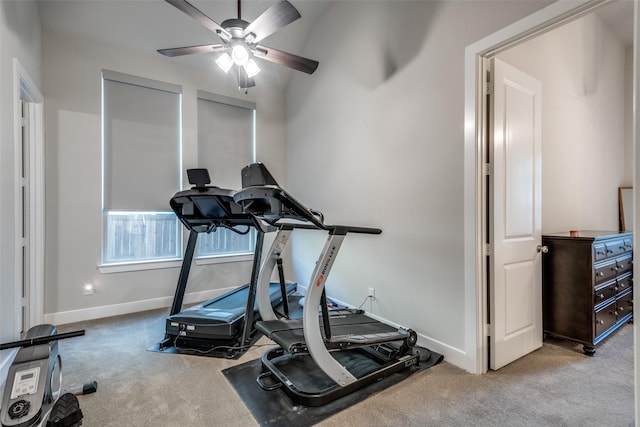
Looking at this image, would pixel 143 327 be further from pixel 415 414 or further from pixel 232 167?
pixel 415 414

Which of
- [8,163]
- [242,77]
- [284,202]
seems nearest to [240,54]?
[242,77]

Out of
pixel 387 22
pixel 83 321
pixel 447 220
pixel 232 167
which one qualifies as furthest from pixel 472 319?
pixel 83 321

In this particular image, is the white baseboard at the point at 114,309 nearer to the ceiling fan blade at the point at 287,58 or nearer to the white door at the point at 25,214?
the white door at the point at 25,214

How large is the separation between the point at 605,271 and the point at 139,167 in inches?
200

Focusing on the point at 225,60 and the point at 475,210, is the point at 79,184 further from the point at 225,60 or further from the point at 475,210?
the point at 475,210

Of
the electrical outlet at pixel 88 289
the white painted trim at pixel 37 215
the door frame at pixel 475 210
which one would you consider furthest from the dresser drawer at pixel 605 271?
the white painted trim at pixel 37 215

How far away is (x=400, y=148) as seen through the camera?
282 centimetres

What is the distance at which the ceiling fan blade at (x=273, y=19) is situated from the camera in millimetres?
2008

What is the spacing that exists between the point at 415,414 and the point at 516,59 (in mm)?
2960

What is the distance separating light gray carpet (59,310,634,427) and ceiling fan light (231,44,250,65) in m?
2.49

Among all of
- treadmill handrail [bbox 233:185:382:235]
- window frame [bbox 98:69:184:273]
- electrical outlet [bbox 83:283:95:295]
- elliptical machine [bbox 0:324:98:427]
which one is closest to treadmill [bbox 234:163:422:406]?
treadmill handrail [bbox 233:185:382:235]

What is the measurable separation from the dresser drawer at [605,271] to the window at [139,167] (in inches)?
179

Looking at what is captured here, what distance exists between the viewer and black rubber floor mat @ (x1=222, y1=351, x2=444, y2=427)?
1699 millimetres

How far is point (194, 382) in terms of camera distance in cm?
212
